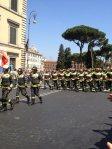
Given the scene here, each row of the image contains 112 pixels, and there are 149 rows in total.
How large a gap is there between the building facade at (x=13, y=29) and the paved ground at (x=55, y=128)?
2424 centimetres

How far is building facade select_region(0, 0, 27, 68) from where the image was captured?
4406 cm

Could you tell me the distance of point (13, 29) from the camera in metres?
46.6

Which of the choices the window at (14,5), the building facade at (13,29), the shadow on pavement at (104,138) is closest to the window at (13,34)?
the building facade at (13,29)

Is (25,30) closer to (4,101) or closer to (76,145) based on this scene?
(4,101)

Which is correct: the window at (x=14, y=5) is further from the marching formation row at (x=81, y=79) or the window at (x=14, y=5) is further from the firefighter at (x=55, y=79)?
the firefighter at (x=55, y=79)

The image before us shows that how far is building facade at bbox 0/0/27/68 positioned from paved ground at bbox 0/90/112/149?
79.5 ft

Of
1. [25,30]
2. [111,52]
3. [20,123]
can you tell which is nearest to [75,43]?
[111,52]

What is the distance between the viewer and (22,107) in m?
21.1

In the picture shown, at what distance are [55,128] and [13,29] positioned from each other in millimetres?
32940

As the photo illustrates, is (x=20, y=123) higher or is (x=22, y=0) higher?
(x=22, y=0)

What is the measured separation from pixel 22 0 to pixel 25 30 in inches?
130

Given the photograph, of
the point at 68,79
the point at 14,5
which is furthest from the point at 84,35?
the point at 68,79

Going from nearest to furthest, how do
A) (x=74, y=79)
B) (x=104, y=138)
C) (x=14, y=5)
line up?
(x=104, y=138) < (x=74, y=79) < (x=14, y=5)

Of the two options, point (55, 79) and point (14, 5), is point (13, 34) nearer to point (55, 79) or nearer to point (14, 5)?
point (14, 5)
